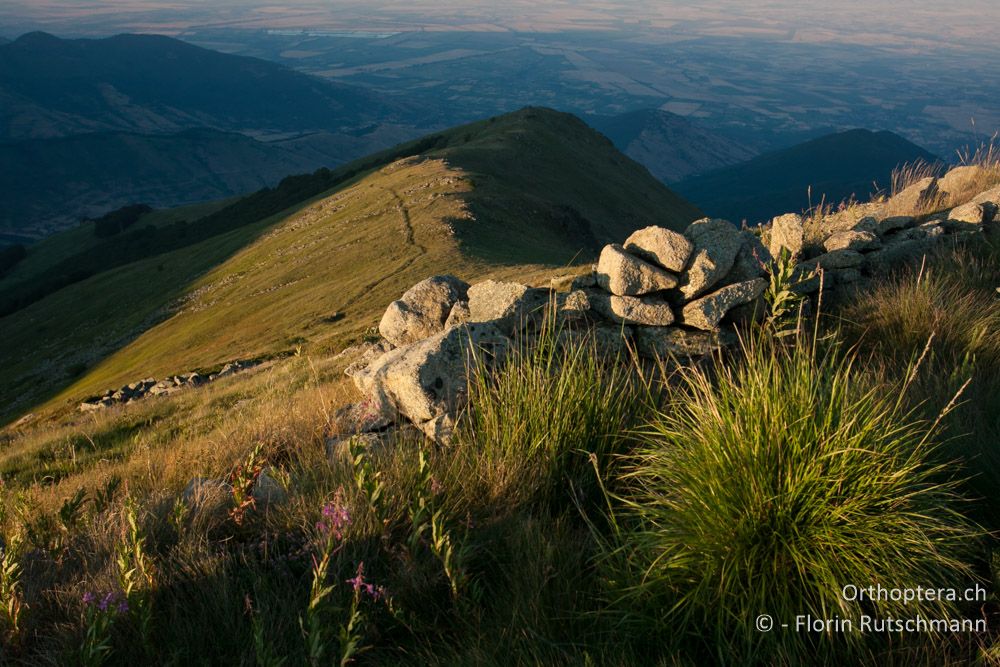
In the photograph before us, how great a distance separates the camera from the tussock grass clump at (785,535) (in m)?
3.30

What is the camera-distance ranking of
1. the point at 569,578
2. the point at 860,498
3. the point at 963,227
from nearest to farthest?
the point at 860,498 < the point at 569,578 < the point at 963,227

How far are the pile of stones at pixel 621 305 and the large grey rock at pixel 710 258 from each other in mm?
14

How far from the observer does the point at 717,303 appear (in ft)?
25.6

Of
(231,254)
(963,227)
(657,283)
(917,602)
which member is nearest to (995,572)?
(917,602)

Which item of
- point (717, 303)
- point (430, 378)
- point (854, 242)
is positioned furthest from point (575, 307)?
point (854, 242)

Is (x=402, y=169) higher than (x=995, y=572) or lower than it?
lower

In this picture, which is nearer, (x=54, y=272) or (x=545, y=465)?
(x=545, y=465)

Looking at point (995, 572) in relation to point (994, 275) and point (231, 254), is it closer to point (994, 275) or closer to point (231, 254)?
point (994, 275)

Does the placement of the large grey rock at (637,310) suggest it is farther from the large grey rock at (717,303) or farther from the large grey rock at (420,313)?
the large grey rock at (420,313)

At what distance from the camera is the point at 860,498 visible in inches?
139

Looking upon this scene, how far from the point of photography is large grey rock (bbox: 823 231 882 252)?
9997 mm

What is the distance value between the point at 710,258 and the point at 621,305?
131cm

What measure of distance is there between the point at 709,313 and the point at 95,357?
50738mm

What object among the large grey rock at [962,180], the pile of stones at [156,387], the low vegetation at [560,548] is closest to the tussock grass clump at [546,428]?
the low vegetation at [560,548]
